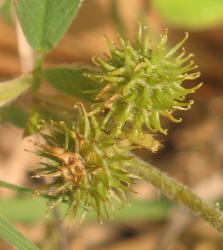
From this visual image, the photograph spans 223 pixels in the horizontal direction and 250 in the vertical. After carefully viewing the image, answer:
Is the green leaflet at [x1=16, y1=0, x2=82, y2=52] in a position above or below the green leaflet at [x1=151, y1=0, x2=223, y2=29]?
below

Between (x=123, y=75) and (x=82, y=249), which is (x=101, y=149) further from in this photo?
(x=82, y=249)

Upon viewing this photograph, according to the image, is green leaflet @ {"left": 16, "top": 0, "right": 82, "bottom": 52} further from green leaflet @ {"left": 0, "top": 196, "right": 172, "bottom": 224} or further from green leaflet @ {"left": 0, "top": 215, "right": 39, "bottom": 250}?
green leaflet @ {"left": 0, "top": 196, "right": 172, "bottom": 224}

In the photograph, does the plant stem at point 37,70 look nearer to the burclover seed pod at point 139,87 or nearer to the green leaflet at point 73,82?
the green leaflet at point 73,82

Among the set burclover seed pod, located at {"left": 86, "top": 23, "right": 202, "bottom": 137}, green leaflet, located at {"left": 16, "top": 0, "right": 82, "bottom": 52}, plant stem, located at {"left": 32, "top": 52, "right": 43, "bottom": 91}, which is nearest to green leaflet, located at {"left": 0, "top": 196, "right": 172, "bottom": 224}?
plant stem, located at {"left": 32, "top": 52, "right": 43, "bottom": 91}

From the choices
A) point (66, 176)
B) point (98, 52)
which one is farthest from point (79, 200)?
point (98, 52)

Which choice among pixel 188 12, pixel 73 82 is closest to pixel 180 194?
pixel 73 82
